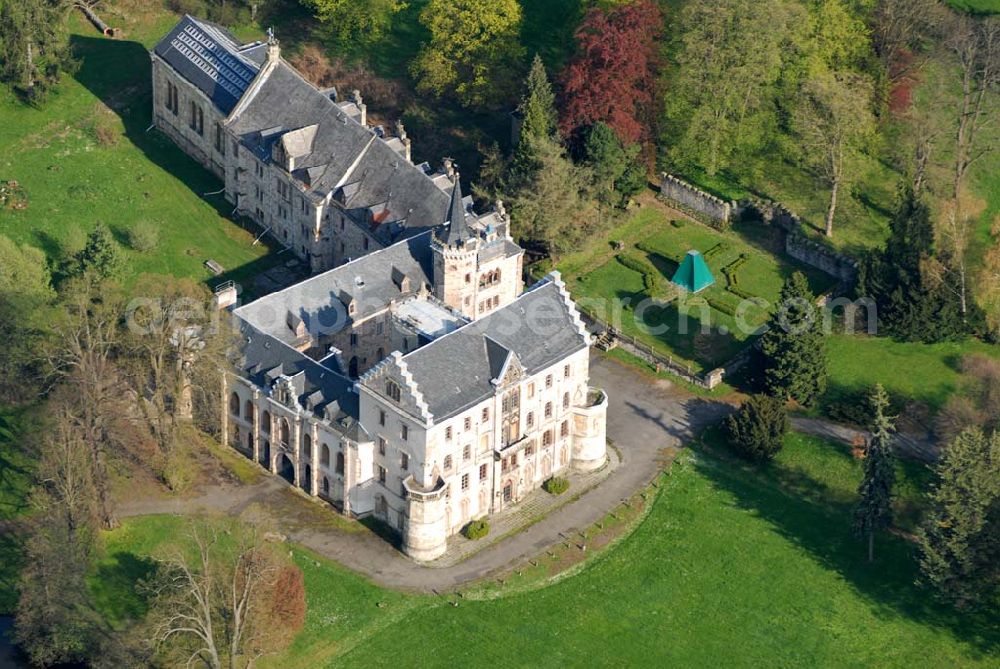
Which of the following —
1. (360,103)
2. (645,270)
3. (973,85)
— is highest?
(973,85)

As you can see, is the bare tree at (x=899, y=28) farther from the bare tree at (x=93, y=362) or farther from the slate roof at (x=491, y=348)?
the bare tree at (x=93, y=362)

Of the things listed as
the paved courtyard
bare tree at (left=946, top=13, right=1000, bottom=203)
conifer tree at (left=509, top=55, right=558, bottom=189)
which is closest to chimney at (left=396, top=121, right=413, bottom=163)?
conifer tree at (left=509, top=55, right=558, bottom=189)

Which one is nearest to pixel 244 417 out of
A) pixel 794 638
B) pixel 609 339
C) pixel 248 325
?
pixel 248 325

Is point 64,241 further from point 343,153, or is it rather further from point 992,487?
point 992,487

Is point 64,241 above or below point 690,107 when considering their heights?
below

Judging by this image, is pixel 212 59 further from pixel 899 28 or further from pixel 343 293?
pixel 899 28

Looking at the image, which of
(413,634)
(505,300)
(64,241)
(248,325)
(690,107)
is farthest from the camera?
(690,107)

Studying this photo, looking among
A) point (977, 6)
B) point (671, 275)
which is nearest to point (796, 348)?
point (671, 275)

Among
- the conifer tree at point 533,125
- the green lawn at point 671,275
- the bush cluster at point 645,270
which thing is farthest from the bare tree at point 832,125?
the conifer tree at point 533,125
